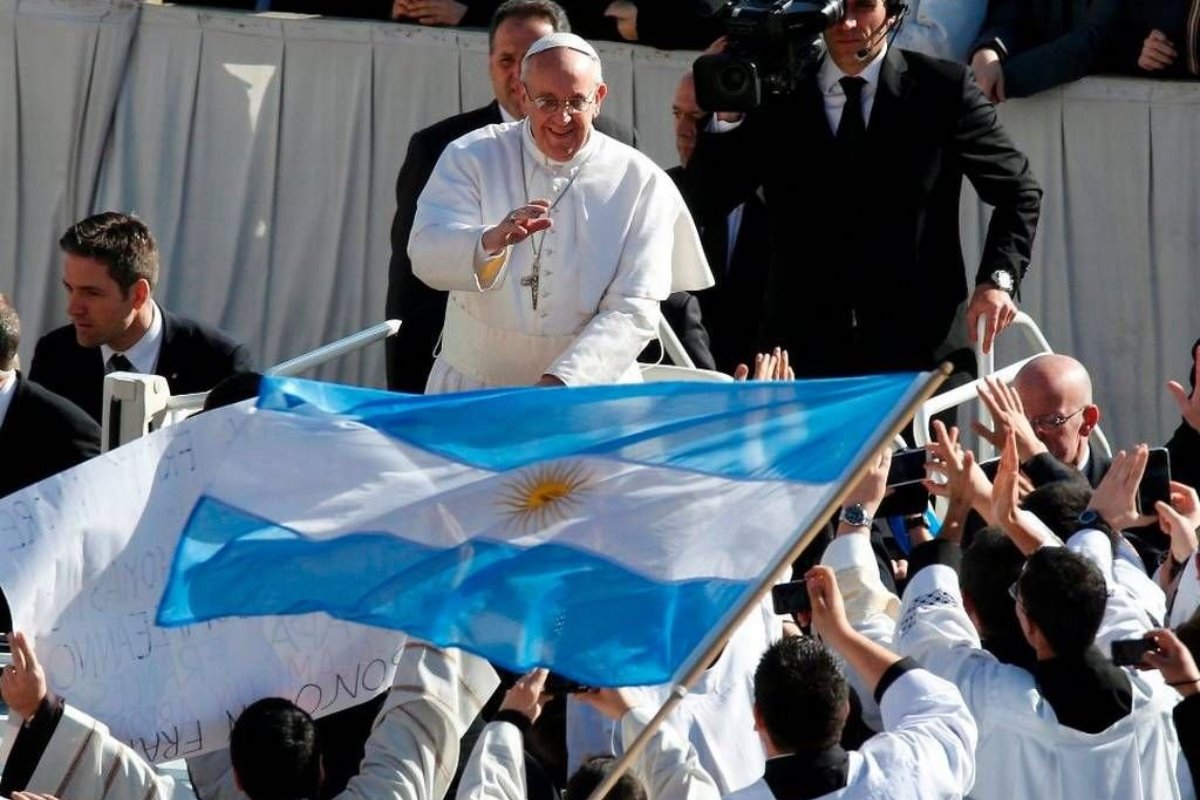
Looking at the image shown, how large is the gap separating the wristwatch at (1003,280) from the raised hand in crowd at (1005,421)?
1.30 meters

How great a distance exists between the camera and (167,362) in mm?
8445

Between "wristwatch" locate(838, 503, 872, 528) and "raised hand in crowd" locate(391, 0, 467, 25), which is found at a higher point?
"raised hand in crowd" locate(391, 0, 467, 25)

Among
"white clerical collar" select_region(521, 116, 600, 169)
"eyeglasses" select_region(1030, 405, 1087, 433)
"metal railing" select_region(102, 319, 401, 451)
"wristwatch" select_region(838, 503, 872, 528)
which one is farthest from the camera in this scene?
"eyeglasses" select_region(1030, 405, 1087, 433)

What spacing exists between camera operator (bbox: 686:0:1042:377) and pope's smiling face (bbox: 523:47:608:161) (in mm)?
1874

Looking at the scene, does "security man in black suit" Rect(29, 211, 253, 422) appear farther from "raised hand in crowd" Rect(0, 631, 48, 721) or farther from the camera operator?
"raised hand in crowd" Rect(0, 631, 48, 721)

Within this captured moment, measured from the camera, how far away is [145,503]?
5.90 m

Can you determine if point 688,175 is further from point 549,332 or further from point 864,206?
point 549,332

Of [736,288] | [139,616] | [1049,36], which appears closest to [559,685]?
[139,616]

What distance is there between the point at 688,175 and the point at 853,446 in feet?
12.7

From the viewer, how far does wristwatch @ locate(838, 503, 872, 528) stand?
6.70m

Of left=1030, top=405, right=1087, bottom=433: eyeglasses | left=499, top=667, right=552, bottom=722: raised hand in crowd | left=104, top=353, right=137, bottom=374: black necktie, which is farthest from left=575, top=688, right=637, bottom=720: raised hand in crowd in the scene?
left=104, top=353, right=137, bottom=374: black necktie

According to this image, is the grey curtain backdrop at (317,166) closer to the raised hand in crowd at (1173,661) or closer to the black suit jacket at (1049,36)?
the black suit jacket at (1049,36)

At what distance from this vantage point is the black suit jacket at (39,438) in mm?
7863

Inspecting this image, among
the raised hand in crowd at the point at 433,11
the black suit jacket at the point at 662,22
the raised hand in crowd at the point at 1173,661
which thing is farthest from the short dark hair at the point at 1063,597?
the raised hand in crowd at the point at 433,11
